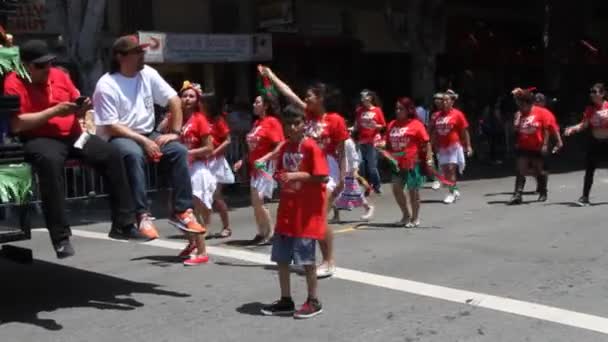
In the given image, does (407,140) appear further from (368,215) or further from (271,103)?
(271,103)

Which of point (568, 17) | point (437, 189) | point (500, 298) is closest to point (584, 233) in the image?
point (500, 298)

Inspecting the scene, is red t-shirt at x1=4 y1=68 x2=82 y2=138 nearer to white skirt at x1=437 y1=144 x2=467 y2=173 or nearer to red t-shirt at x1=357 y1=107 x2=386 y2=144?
white skirt at x1=437 y1=144 x2=467 y2=173

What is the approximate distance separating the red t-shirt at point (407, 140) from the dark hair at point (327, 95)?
1496 mm

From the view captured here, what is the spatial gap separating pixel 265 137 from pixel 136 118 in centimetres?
276

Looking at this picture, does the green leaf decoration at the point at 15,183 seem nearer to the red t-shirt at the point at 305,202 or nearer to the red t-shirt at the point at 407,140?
the red t-shirt at the point at 305,202

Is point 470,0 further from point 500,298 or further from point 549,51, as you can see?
point 500,298

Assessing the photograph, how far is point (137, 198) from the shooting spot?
23.2 ft

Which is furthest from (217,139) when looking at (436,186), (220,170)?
(436,186)

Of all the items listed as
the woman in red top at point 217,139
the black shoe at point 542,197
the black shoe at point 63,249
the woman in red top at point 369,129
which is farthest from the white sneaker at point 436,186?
the black shoe at point 63,249

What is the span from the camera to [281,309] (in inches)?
270

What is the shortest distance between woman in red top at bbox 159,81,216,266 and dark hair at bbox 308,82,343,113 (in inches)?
50.2

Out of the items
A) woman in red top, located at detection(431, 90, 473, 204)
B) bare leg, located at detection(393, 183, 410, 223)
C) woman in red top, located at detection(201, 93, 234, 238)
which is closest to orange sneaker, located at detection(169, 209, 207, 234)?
woman in red top, located at detection(201, 93, 234, 238)

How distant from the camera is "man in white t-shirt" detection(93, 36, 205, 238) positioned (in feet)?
23.2

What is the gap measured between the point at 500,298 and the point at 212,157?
4020 mm
